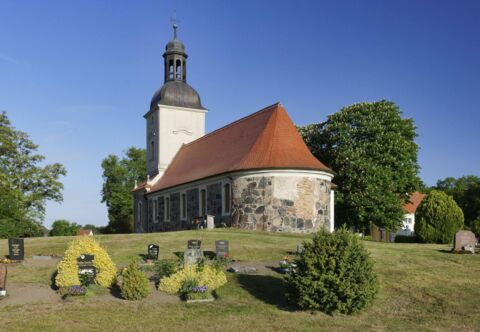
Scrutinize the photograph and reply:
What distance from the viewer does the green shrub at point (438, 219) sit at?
2606 centimetres

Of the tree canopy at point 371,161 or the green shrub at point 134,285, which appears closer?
the green shrub at point 134,285

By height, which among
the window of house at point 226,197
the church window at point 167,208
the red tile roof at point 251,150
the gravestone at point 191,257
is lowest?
the gravestone at point 191,257

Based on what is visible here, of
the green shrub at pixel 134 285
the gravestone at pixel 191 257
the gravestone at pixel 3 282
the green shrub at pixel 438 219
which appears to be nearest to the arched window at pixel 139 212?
the green shrub at pixel 438 219

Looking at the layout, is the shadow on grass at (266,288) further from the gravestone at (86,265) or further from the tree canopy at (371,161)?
the tree canopy at (371,161)

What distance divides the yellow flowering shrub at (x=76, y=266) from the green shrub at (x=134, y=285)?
1230mm

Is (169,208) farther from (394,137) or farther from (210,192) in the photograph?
(394,137)

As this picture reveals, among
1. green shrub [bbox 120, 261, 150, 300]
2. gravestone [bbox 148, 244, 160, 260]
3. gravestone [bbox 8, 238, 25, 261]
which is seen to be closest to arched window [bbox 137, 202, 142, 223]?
gravestone [bbox 8, 238, 25, 261]

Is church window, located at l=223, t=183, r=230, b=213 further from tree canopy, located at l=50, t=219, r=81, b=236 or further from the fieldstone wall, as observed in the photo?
tree canopy, located at l=50, t=219, r=81, b=236

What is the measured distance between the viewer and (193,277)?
1370 centimetres

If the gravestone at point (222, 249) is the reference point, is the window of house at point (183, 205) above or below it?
above

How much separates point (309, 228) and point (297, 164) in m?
3.35

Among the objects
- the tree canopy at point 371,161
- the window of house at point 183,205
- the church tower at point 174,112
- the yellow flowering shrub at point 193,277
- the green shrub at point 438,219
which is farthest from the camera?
the church tower at point 174,112

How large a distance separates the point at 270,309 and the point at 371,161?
987 inches

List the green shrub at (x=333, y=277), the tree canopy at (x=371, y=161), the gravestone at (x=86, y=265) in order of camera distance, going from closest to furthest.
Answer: the green shrub at (x=333, y=277) → the gravestone at (x=86, y=265) → the tree canopy at (x=371, y=161)
